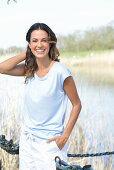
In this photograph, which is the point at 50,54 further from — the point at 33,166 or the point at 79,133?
the point at 79,133

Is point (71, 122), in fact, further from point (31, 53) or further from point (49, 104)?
point (31, 53)

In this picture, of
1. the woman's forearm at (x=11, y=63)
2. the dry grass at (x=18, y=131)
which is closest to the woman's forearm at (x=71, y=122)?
the woman's forearm at (x=11, y=63)

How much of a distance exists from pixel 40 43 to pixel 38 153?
581mm

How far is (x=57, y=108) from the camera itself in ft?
4.85

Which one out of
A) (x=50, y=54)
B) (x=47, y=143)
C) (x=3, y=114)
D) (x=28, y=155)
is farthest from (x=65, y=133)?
(x=3, y=114)

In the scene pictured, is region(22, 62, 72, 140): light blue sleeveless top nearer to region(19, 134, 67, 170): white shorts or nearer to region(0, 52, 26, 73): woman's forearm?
region(19, 134, 67, 170): white shorts

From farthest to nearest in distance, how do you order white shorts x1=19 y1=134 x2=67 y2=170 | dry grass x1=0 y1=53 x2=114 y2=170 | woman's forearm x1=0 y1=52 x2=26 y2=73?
dry grass x1=0 y1=53 x2=114 y2=170 < woman's forearm x1=0 y1=52 x2=26 y2=73 < white shorts x1=19 y1=134 x2=67 y2=170

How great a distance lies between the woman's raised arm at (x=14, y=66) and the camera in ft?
5.29

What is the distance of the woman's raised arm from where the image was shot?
1.61 m

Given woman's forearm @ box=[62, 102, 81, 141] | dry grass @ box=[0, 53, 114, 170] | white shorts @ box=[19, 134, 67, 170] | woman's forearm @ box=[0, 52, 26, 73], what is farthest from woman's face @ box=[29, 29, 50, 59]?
dry grass @ box=[0, 53, 114, 170]

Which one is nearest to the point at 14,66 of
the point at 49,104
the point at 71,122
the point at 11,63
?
the point at 11,63

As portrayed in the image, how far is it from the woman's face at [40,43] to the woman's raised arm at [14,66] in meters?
0.13

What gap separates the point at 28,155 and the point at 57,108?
0.99 ft

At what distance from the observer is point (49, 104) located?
4.82 ft
